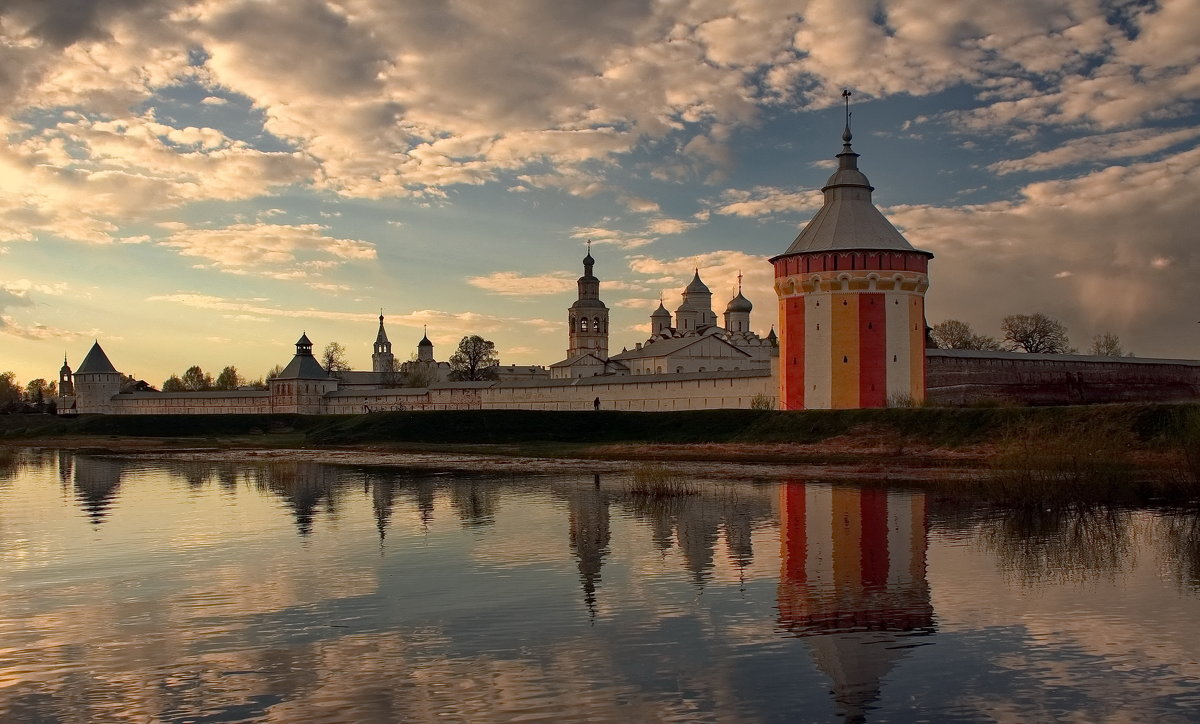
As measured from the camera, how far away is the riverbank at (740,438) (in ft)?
75.1

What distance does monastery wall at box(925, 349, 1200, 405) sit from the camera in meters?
40.0

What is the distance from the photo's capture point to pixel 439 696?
7570 mm

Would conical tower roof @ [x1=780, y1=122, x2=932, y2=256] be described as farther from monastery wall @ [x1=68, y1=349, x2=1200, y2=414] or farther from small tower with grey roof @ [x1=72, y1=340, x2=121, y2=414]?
small tower with grey roof @ [x1=72, y1=340, x2=121, y2=414]

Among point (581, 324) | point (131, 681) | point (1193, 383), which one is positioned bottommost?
point (131, 681)

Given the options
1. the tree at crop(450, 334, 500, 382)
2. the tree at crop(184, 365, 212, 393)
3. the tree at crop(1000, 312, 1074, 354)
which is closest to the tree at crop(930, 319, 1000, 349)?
the tree at crop(1000, 312, 1074, 354)

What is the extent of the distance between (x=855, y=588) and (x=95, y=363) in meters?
76.9

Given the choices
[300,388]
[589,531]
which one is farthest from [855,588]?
[300,388]

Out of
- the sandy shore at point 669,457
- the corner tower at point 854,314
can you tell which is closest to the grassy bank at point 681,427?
the sandy shore at point 669,457

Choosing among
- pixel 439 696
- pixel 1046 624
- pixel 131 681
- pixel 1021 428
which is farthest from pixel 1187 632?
pixel 1021 428

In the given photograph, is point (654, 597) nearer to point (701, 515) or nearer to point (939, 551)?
point (939, 551)

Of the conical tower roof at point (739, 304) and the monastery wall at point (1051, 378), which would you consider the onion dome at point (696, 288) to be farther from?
the monastery wall at point (1051, 378)

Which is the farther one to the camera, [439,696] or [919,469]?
[919,469]

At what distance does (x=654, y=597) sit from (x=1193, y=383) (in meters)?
42.5

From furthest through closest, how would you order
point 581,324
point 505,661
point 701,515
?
point 581,324, point 701,515, point 505,661
